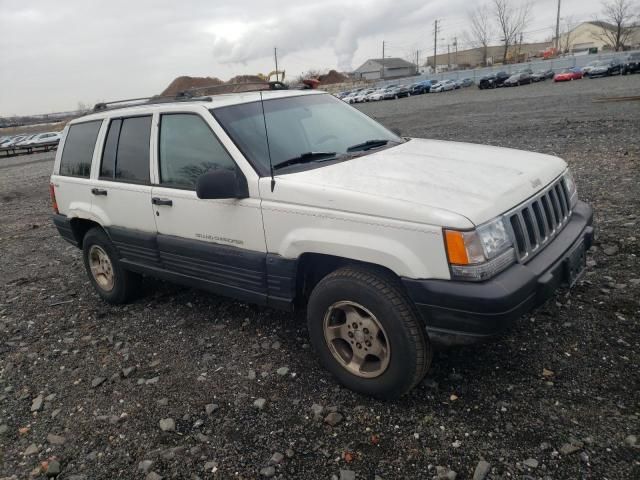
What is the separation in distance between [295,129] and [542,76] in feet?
166

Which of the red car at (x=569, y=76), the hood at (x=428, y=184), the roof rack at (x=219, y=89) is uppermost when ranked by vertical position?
the roof rack at (x=219, y=89)

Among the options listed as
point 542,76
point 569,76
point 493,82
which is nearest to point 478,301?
point 569,76

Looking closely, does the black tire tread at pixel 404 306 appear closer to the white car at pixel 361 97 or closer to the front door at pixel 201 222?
the front door at pixel 201 222

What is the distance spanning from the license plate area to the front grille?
0.15 meters

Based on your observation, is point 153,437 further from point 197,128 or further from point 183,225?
point 197,128

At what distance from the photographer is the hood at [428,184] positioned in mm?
2617

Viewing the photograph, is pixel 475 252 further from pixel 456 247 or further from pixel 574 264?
pixel 574 264

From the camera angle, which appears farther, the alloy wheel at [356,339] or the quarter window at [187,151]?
the quarter window at [187,151]

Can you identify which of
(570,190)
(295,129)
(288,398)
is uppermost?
(295,129)

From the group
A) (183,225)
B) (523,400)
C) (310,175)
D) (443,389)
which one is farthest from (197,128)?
(523,400)

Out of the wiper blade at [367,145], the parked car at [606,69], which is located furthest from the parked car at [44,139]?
the parked car at [606,69]

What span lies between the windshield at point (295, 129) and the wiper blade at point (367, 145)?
0.03 metres

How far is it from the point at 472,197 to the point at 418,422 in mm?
1330

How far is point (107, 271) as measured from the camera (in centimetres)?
492
